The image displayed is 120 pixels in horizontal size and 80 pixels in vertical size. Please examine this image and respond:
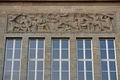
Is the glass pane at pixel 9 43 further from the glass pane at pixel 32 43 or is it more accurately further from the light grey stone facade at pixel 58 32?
the glass pane at pixel 32 43

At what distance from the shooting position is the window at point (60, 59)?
1614 centimetres

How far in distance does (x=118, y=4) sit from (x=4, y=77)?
746cm

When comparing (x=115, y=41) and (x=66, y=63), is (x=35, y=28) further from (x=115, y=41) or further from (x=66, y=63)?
(x=115, y=41)

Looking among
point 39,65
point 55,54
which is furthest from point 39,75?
point 55,54

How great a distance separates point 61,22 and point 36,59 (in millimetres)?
2493

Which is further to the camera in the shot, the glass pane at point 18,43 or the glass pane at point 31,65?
the glass pane at point 18,43

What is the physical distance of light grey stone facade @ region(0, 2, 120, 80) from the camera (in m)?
16.2

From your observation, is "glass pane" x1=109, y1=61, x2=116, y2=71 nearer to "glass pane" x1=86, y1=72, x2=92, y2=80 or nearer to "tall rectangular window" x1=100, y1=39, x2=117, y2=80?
"tall rectangular window" x1=100, y1=39, x2=117, y2=80

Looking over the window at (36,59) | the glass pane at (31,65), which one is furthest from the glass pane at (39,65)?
the glass pane at (31,65)

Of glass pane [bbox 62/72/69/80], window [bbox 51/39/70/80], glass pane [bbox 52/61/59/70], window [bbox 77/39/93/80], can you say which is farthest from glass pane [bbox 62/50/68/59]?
glass pane [bbox 62/72/69/80]

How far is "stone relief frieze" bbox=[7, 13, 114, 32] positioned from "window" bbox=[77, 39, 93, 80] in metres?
0.77

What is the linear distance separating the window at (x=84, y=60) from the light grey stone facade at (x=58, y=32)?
25 centimetres

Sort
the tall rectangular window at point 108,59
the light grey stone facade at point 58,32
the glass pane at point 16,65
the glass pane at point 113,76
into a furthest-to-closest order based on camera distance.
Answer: the glass pane at point 16,65
the light grey stone facade at point 58,32
the tall rectangular window at point 108,59
the glass pane at point 113,76

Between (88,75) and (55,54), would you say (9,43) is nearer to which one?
(55,54)
